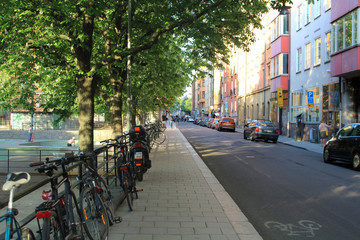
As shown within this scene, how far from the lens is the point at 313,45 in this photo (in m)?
27.8

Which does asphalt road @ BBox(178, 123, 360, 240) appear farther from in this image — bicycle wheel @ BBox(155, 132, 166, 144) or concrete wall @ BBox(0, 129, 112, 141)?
concrete wall @ BBox(0, 129, 112, 141)

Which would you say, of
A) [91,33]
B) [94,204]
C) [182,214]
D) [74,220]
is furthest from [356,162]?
[74,220]

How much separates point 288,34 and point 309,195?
28.2 m

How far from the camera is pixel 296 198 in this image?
769cm

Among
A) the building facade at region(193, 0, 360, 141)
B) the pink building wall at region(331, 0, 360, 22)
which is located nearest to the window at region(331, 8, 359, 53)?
the building facade at region(193, 0, 360, 141)

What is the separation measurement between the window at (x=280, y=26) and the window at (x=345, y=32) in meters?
12.3

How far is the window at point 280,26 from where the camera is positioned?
33.8 metres

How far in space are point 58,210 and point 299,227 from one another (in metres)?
3.72

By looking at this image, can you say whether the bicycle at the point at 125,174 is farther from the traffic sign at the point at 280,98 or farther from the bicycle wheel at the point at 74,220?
the traffic sign at the point at 280,98

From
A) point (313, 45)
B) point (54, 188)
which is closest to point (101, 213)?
point (54, 188)

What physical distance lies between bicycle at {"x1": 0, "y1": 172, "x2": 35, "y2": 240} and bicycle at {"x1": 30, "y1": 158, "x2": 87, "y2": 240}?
23 centimetres

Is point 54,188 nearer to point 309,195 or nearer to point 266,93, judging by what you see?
point 309,195

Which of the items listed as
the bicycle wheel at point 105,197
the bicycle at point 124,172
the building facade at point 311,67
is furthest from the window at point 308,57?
the bicycle wheel at point 105,197

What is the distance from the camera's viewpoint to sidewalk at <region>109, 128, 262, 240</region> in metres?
4.86
